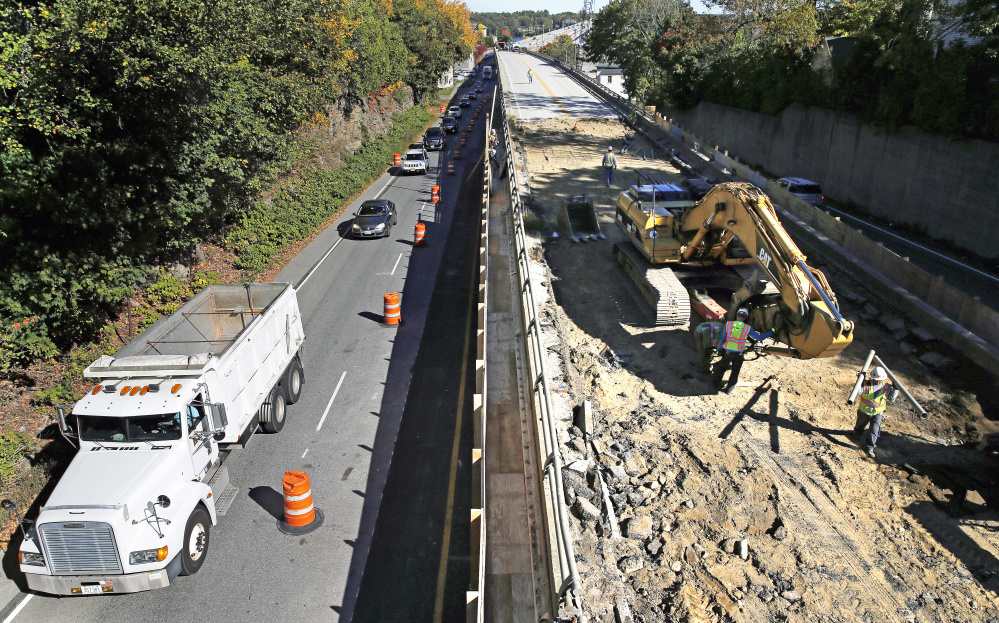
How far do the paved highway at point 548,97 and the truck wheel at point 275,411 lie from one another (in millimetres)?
46441

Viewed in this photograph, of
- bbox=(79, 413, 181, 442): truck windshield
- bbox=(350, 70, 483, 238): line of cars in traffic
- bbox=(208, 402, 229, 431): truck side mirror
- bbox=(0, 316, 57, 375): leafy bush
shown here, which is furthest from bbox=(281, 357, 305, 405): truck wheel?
bbox=(350, 70, 483, 238): line of cars in traffic

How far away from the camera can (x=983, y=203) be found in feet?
82.2

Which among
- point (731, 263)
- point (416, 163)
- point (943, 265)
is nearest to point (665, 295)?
point (731, 263)

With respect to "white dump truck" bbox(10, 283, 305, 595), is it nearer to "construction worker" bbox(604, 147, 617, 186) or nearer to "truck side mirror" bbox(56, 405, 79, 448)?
"truck side mirror" bbox(56, 405, 79, 448)

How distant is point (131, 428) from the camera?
1031 cm

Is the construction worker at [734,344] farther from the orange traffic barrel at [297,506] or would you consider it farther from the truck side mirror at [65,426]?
the truck side mirror at [65,426]

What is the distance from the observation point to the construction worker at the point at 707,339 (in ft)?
50.9

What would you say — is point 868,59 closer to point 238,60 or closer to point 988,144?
point 988,144

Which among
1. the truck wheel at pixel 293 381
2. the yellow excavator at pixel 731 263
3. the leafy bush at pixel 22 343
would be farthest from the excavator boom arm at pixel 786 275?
the leafy bush at pixel 22 343

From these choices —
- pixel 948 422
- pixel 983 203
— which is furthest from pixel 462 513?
pixel 983 203

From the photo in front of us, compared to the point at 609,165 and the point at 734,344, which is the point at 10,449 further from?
the point at 609,165

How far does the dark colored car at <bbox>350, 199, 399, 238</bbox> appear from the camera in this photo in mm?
28797

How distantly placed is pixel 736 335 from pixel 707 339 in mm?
1256

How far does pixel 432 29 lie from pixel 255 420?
65.0m
